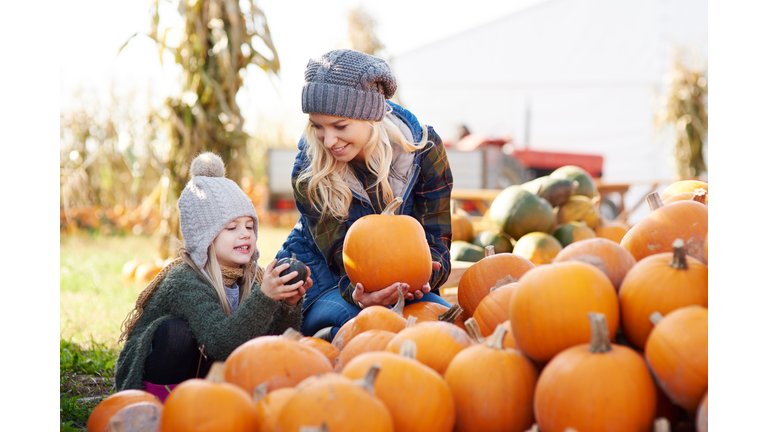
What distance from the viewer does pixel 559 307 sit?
1.29 meters

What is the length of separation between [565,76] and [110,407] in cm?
1775

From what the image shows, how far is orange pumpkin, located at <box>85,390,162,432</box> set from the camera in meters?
1.46

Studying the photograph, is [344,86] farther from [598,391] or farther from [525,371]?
[598,391]

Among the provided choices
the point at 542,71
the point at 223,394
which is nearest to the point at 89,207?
the point at 223,394

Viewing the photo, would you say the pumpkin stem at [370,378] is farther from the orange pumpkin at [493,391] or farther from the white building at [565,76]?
the white building at [565,76]

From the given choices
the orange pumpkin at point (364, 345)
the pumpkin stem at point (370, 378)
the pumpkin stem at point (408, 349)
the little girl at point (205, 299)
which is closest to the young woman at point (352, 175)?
the little girl at point (205, 299)

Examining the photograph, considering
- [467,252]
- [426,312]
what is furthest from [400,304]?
[467,252]

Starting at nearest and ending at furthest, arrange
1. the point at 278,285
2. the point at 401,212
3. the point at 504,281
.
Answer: the point at 278,285, the point at 504,281, the point at 401,212

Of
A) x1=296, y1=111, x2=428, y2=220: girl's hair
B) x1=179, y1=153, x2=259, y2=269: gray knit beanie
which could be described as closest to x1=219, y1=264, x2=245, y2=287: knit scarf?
x1=179, y1=153, x2=259, y2=269: gray knit beanie

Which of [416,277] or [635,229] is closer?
[635,229]

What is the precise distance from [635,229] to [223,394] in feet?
4.22

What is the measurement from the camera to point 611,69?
16.6 metres

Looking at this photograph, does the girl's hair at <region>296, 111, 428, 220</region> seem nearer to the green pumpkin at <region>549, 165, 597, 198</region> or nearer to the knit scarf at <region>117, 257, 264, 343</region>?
the knit scarf at <region>117, 257, 264, 343</region>
